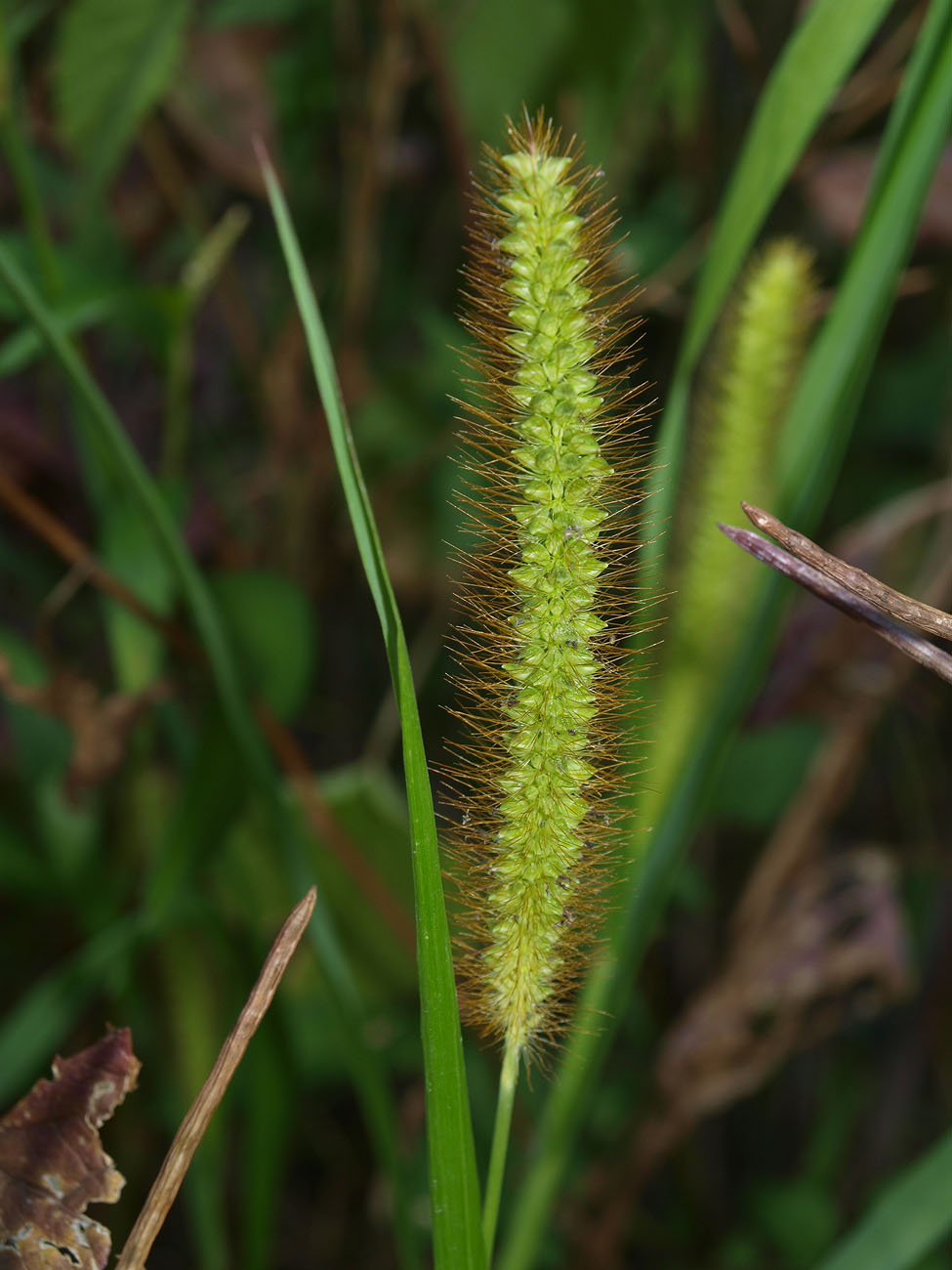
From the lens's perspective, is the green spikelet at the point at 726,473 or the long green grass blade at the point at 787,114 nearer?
the long green grass blade at the point at 787,114

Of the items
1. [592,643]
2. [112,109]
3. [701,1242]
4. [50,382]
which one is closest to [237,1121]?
[701,1242]

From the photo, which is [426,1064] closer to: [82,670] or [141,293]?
[141,293]

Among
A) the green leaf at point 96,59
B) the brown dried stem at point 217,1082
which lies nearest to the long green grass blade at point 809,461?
the brown dried stem at point 217,1082

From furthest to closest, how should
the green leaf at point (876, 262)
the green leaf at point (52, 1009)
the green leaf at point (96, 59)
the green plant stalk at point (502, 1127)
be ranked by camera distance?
1. the green leaf at point (96, 59)
2. the green leaf at point (52, 1009)
3. the green leaf at point (876, 262)
4. the green plant stalk at point (502, 1127)

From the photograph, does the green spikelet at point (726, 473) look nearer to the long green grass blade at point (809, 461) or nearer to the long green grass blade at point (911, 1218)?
the long green grass blade at point (809, 461)

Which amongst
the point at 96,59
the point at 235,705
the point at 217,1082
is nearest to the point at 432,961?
the point at 217,1082

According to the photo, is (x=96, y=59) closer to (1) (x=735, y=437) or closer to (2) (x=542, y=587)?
(1) (x=735, y=437)
